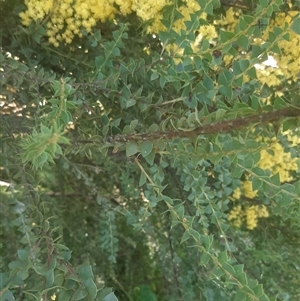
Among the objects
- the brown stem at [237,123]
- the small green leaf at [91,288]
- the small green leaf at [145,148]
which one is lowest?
the small green leaf at [91,288]

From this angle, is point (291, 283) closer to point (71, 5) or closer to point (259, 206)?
point (259, 206)

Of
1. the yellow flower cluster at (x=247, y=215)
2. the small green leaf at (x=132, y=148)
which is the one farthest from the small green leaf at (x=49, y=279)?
the yellow flower cluster at (x=247, y=215)

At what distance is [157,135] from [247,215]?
456 millimetres

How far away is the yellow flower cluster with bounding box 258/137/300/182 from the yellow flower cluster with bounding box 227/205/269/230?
0.09m

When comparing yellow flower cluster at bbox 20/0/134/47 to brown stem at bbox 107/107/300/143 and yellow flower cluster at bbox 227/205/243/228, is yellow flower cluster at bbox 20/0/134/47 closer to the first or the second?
brown stem at bbox 107/107/300/143

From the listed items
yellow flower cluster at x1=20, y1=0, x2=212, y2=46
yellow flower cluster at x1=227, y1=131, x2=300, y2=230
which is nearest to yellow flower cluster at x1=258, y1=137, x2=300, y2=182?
yellow flower cluster at x1=227, y1=131, x2=300, y2=230

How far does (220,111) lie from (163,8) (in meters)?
0.24

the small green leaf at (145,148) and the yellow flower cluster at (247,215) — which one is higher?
the small green leaf at (145,148)

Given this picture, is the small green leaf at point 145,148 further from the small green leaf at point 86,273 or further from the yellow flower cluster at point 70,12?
the yellow flower cluster at point 70,12

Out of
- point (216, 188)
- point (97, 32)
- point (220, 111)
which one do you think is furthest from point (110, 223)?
point (220, 111)

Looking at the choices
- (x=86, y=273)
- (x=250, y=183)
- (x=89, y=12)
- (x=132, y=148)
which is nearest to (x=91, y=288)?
(x=86, y=273)

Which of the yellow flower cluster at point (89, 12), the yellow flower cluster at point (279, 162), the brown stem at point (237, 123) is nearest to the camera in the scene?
the brown stem at point (237, 123)

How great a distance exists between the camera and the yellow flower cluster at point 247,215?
2.80 ft

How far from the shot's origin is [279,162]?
0.78 meters
